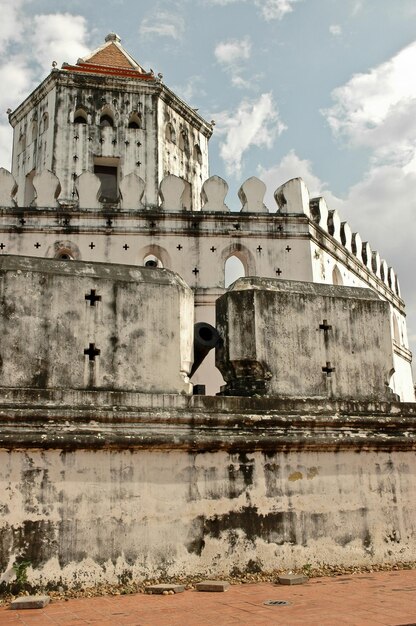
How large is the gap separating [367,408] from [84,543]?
3473 millimetres

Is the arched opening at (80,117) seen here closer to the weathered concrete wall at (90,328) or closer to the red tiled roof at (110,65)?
the red tiled roof at (110,65)

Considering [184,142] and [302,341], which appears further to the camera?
[184,142]

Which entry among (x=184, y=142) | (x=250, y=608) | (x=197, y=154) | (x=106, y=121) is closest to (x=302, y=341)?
(x=250, y=608)

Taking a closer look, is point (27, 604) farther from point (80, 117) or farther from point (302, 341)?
point (80, 117)

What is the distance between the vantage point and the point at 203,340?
774cm

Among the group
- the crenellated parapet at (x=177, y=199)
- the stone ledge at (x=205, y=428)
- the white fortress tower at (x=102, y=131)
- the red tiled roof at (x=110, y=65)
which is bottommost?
the stone ledge at (x=205, y=428)

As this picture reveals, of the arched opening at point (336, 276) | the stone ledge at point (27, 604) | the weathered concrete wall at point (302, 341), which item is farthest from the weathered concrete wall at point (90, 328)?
the arched opening at point (336, 276)

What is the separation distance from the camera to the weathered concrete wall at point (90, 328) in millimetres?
6730

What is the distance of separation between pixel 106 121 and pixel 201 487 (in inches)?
728

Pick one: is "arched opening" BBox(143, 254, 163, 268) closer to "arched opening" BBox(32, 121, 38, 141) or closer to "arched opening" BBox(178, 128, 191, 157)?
"arched opening" BBox(178, 128, 191, 157)

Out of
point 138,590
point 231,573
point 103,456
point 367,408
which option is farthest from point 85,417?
point 367,408

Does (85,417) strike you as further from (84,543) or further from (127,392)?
(84,543)

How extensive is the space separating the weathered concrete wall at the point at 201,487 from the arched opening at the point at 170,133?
695 inches

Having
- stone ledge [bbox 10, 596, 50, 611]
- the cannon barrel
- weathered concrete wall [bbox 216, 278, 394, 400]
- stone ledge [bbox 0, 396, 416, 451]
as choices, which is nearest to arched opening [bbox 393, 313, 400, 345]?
weathered concrete wall [bbox 216, 278, 394, 400]
